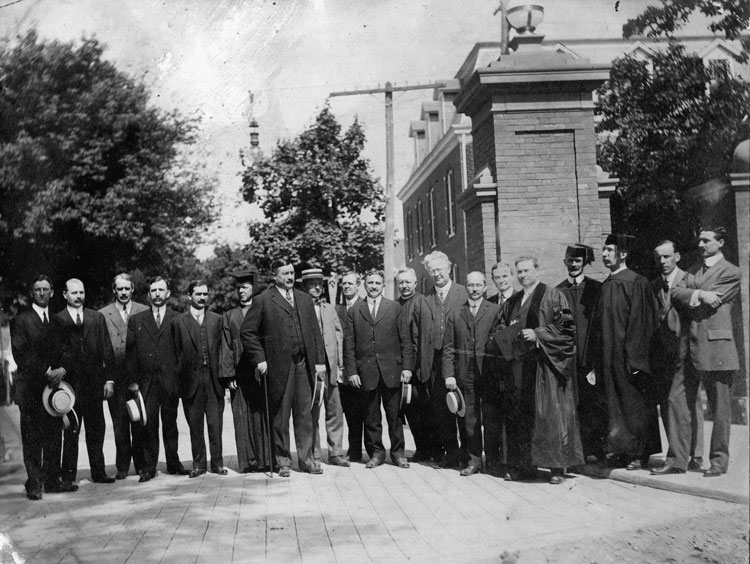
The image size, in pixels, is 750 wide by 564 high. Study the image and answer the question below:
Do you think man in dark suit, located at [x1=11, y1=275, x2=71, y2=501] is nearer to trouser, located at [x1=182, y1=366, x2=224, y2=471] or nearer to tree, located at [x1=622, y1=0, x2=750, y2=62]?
trouser, located at [x1=182, y1=366, x2=224, y2=471]

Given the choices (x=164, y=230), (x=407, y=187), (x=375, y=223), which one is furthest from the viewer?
(x=407, y=187)

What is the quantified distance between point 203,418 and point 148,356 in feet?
2.88

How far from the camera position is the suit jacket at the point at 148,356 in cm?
794

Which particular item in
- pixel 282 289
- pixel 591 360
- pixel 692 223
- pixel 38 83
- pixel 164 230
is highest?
pixel 38 83

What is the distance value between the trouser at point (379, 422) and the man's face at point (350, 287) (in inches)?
48.7

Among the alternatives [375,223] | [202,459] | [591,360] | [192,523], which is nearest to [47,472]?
[202,459]

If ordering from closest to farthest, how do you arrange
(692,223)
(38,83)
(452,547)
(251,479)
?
1. (452,547)
2. (251,479)
3. (692,223)
4. (38,83)

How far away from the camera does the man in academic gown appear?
21.9 ft

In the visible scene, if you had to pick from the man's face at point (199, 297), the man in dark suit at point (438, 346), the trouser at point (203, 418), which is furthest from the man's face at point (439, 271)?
the trouser at point (203, 418)

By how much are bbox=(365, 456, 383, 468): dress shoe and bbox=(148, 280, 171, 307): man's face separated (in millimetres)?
2802

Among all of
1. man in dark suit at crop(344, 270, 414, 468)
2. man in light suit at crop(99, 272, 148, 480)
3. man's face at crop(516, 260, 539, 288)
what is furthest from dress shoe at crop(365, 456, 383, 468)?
man's face at crop(516, 260, 539, 288)

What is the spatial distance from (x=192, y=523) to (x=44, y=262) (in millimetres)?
11684

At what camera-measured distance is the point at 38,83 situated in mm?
12508

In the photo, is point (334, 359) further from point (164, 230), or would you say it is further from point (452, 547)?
point (164, 230)
